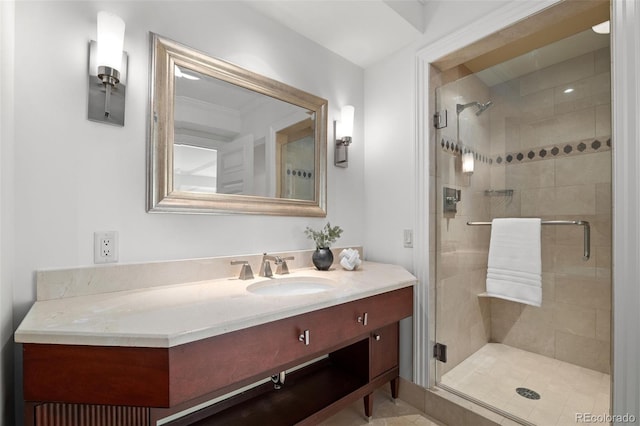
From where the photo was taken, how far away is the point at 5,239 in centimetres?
91

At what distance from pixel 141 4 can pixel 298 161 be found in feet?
3.38

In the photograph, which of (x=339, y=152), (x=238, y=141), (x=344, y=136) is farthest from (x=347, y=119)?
(x=238, y=141)

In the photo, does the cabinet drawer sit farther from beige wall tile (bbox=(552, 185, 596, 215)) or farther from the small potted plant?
beige wall tile (bbox=(552, 185, 596, 215))

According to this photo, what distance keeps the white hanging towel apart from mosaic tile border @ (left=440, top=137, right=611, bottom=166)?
424mm

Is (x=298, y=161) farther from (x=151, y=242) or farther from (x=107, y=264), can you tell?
(x=107, y=264)

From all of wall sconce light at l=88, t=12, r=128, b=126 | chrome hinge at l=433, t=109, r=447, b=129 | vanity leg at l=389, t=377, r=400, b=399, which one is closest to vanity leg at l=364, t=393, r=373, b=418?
vanity leg at l=389, t=377, r=400, b=399

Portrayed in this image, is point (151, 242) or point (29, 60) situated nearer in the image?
point (29, 60)

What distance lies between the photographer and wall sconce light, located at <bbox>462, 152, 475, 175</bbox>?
2.00 meters

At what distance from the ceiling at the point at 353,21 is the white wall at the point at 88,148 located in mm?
183

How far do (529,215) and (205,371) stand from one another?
193 centimetres

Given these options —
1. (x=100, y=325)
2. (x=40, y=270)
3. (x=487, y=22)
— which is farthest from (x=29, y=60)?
(x=487, y=22)

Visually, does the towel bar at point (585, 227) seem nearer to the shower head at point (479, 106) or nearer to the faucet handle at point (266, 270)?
the shower head at point (479, 106)

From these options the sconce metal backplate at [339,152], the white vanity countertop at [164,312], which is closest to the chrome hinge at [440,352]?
the white vanity countertop at [164,312]

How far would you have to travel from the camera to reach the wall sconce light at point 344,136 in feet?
6.48
